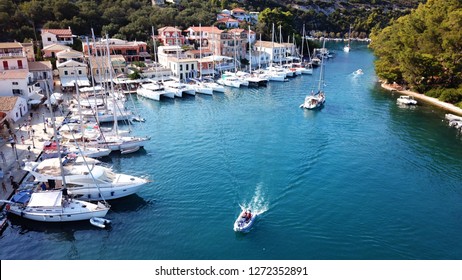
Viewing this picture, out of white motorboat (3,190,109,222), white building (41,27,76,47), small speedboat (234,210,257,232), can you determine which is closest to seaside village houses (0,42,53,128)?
white motorboat (3,190,109,222)

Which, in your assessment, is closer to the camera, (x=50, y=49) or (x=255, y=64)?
(x=50, y=49)

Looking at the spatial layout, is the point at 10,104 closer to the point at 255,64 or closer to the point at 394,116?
the point at 394,116

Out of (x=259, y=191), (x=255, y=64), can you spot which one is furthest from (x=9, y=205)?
(x=255, y=64)

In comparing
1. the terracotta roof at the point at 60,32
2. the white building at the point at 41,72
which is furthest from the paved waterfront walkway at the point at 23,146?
the terracotta roof at the point at 60,32

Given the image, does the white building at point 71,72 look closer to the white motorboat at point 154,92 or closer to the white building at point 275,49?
the white motorboat at point 154,92

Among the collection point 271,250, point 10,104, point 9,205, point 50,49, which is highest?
point 50,49

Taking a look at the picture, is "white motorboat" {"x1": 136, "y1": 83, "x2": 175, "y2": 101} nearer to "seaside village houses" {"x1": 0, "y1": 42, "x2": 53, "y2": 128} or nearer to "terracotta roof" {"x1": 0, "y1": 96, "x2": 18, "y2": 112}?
"seaside village houses" {"x1": 0, "y1": 42, "x2": 53, "y2": 128}

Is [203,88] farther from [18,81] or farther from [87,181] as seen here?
[87,181]

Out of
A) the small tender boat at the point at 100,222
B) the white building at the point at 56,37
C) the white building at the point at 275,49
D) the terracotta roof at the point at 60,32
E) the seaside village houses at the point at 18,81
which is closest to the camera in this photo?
the small tender boat at the point at 100,222
